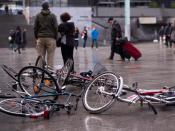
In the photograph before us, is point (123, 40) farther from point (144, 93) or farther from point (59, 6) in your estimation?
point (59, 6)

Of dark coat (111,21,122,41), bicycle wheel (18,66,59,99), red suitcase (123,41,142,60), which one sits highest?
dark coat (111,21,122,41)

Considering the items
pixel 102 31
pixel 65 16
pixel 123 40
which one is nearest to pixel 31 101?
pixel 65 16

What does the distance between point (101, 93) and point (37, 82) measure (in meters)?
1.60

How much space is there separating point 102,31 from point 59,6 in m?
5.45

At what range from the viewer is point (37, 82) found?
9.75 metres

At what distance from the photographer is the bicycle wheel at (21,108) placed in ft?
26.4

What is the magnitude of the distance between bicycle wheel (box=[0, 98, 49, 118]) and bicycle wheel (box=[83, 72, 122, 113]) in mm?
776

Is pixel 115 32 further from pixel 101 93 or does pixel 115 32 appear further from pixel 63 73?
pixel 101 93

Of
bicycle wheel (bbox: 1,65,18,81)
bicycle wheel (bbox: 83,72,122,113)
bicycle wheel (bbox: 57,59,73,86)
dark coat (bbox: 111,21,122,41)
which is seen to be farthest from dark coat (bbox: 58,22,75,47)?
dark coat (bbox: 111,21,122,41)

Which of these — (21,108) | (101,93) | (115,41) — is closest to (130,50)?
(115,41)

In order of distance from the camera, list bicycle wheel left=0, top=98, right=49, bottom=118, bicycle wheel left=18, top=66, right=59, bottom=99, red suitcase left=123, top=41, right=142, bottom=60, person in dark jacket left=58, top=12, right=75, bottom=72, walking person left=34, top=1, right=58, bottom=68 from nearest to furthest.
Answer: bicycle wheel left=0, top=98, right=49, bottom=118 → bicycle wheel left=18, top=66, right=59, bottom=99 → walking person left=34, top=1, right=58, bottom=68 → person in dark jacket left=58, top=12, right=75, bottom=72 → red suitcase left=123, top=41, right=142, bottom=60

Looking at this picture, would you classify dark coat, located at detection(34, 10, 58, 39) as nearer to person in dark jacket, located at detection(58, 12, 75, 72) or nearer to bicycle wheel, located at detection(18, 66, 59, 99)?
person in dark jacket, located at detection(58, 12, 75, 72)

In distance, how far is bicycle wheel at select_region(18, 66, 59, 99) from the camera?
9.30 m

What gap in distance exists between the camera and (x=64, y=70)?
34.8 feet
